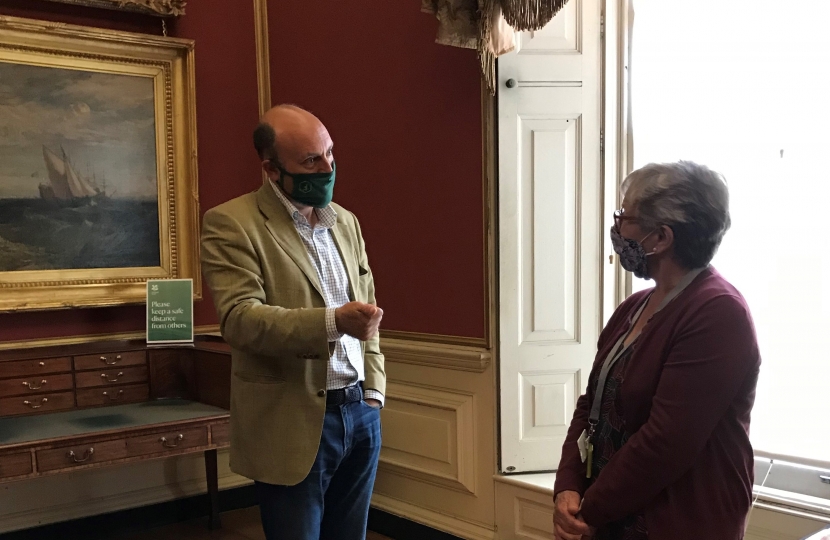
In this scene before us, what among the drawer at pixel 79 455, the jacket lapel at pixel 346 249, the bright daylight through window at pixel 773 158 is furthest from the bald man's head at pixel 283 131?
the drawer at pixel 79 455

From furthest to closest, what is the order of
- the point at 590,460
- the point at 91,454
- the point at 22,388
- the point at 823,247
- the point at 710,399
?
the point at 22,388
the point at 91,454
the point at 823,247
the point at 590,460
the point at 710,399

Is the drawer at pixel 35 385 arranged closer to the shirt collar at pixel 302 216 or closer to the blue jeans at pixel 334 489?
the blue jeans at pixel 334 489

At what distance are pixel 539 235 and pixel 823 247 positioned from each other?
1.00 m

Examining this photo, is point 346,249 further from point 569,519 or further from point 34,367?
point 34,367

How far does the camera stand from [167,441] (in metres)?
3.01

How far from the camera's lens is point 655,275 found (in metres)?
1.71

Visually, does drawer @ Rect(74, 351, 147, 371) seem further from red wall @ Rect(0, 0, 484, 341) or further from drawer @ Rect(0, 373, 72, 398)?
red wall @ Rect(0, 0, 484, 341)

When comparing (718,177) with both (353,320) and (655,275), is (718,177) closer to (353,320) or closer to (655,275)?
(655,275)

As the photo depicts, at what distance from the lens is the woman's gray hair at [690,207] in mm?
1603


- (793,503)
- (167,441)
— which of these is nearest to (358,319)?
(793,503)

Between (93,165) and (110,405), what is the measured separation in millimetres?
1152

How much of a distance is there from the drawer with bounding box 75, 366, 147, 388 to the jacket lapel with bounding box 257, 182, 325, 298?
6.55 feet

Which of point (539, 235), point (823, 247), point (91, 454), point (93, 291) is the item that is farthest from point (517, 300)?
point (93, 291)

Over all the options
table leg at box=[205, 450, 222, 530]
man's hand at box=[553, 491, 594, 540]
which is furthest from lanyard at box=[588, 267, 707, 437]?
table leg at box=[205, 450, 222, 530]
